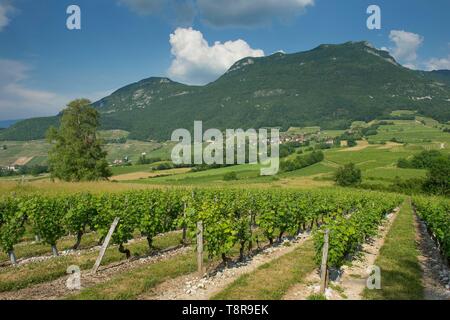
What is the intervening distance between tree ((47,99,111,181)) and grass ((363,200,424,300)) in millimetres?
37556

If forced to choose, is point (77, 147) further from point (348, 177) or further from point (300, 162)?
point (300, 162)

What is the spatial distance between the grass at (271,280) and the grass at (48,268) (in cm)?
585

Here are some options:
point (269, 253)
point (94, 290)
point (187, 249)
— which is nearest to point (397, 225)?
point (269, 253)

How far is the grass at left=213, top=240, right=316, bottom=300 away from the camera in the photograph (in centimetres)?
1028

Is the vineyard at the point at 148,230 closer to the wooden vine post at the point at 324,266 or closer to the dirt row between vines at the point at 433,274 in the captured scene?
the wooden vine post at the point at 324,266

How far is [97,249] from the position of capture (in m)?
16.0

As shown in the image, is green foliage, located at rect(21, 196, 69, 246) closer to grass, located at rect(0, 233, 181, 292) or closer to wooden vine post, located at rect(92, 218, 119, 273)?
grass, located at rect(0, 233, 181, 292)

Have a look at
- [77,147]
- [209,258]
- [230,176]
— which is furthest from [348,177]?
[209,258]

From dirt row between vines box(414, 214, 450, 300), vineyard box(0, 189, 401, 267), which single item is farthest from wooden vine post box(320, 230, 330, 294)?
dirt row between vines box(414, 214, 450, 300)

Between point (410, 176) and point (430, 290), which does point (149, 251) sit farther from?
point (410, 176)

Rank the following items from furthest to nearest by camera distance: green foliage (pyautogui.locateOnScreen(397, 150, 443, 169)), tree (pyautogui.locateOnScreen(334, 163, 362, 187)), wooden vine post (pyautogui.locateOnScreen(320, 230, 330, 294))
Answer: green foliage (pyautogui.locateOnScreen(397, 150, 443, 169)) → tree (pyautogui.locateOnScreen(334, 163, 362, 187)) → wooden vine post (pyautogui.locateOnScreen(320, 230, 330, 294))

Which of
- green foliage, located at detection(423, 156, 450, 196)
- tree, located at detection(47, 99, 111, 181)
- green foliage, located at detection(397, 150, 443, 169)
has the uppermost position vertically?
tree, located at detection(47, 99, 111, 181)

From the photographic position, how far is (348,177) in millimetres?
70562

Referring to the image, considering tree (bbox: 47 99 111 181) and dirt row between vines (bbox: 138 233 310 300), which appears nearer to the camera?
dirt row between vines (bbox: 138 233 310 300)
